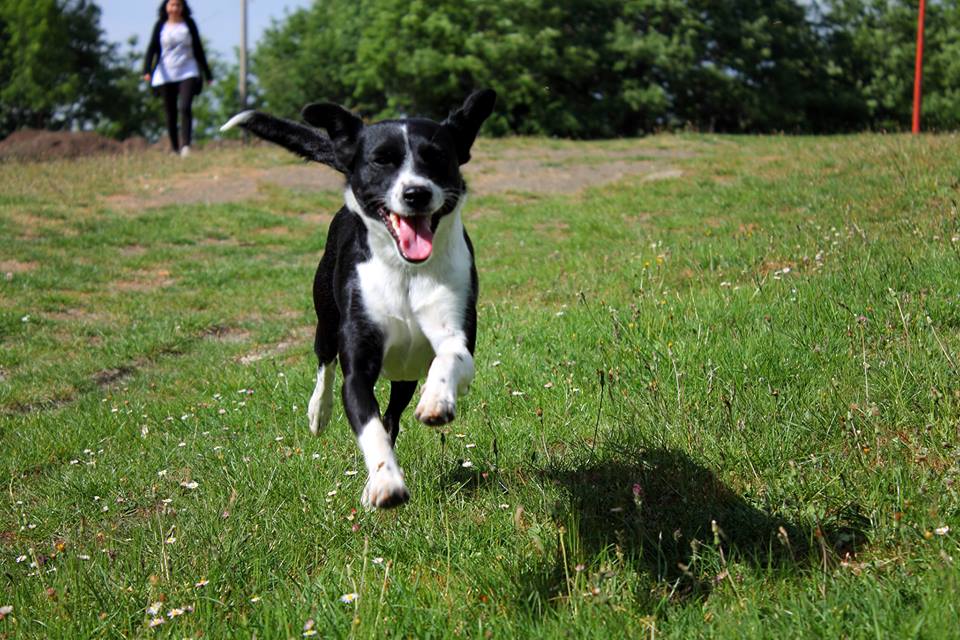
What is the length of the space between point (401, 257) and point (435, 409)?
929mm

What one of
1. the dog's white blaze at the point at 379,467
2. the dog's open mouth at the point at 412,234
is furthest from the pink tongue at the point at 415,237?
the dog's white blaze at the point at 379,467

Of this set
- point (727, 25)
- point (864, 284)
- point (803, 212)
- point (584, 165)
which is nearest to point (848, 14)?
point (727, 25)

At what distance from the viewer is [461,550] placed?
3590 mm

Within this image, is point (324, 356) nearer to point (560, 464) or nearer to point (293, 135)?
point (293, 135)

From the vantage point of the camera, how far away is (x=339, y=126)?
433 cm

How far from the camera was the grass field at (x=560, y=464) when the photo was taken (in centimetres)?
311

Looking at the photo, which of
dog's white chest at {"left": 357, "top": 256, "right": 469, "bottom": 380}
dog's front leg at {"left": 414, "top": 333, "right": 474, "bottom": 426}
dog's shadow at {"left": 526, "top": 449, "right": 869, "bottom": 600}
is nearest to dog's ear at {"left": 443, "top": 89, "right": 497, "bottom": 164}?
dog's white chest at {"left": 357, "top": 256, "right": 469, "bottom": 380}

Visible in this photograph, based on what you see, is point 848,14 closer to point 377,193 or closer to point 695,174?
point 695,174

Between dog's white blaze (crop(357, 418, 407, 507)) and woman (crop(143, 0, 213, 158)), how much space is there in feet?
46.3

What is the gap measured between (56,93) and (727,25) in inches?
1151

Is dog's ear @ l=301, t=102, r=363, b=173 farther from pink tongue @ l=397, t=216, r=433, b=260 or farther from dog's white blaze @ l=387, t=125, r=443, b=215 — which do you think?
pink tongue @ l=397, t=216, r=433, b=260

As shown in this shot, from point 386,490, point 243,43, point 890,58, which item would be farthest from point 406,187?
point 890,58

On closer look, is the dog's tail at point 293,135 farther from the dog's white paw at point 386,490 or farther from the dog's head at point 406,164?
the dog's white paw at point 386,490

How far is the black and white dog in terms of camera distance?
3.83 metres
